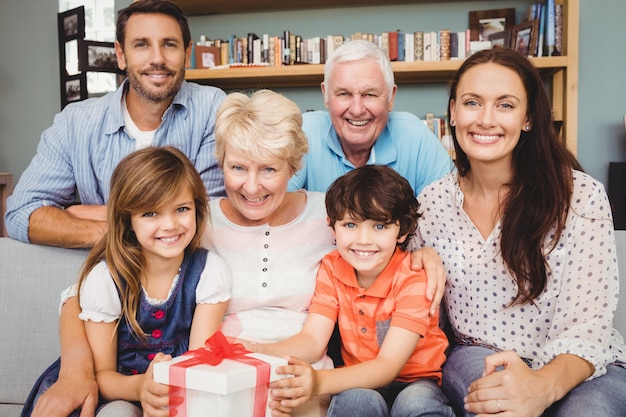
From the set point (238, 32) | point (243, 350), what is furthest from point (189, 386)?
point (238, 32)

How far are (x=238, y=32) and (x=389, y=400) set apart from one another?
3.09 meters

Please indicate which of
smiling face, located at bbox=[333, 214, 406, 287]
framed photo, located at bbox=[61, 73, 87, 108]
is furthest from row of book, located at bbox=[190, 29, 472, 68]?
smiling face, located at bbox=[333, 214, 406, 287]

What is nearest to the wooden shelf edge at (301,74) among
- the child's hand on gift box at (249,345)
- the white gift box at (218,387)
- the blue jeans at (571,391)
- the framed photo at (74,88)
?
the framed photo at (74,88)

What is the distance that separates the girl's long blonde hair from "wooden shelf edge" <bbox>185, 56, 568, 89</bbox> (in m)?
2.20

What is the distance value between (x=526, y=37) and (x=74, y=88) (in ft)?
9.28

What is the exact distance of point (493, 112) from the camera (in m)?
1.50

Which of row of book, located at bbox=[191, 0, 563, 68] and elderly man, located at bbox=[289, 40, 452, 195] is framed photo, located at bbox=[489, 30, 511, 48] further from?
elderly man, located at bbox=[289, 40, 452, 195]

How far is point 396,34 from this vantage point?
3.68m

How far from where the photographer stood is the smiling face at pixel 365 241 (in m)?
1.49

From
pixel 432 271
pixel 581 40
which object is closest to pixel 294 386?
pixel 432 271

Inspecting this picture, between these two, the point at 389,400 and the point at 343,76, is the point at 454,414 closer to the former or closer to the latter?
the point at 389,400

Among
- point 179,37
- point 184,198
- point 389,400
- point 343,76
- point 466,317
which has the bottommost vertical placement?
point 389,400

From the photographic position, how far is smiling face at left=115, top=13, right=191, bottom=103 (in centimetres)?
227

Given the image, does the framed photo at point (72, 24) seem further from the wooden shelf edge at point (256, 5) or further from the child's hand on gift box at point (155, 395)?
the child's hand on gift box at point (155, 395)
